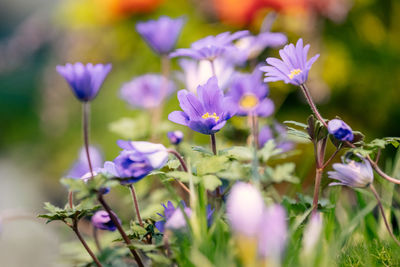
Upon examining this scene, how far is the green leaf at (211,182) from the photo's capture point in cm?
56

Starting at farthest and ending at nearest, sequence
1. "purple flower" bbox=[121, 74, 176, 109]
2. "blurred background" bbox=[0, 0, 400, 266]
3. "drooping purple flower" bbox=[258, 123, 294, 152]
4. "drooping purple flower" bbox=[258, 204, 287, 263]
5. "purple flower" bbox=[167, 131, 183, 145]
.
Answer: "blurred background" bbox=[0, 0, 400, 266]
"purple flower" bbox=[121, 74, 176, 109]
"drooping purple flower" bbox=[258, 123, 294, 152]
"purple flower" bbox=[167, 131, 183, 145]
"drooping purple flower" bbox=[258, 204, 287, 263]

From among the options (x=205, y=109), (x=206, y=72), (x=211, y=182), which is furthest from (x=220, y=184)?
(x=206, y=72)

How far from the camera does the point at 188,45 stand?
199cm

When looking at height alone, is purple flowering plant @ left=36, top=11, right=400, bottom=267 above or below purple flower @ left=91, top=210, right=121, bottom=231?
above

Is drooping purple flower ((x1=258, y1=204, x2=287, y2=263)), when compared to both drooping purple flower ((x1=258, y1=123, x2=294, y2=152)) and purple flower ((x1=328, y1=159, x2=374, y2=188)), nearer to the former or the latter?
purple flower ((x1=328, y1=159, x2=374, y2=188))

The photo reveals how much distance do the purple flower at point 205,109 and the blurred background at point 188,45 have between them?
3.49 feet

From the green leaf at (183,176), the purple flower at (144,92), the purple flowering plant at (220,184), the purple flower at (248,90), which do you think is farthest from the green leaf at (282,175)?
the purple flower at (144,92)

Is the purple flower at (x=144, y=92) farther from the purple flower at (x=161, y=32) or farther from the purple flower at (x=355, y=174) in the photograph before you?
the purple flower at (x=355, y=174)

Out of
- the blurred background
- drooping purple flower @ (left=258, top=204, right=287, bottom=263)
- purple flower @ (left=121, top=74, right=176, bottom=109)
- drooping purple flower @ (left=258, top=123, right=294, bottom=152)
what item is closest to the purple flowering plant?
drooping purple flower @ (left=258, top=204, right=287, bottom=263)

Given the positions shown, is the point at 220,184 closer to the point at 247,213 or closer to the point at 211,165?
the point at 211,165

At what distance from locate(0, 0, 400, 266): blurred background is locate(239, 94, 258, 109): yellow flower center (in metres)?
1.05

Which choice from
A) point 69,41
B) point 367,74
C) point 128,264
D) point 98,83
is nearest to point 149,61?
point 69,41

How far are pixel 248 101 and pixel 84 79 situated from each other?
25cm

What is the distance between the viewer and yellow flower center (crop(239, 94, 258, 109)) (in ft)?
2.29
